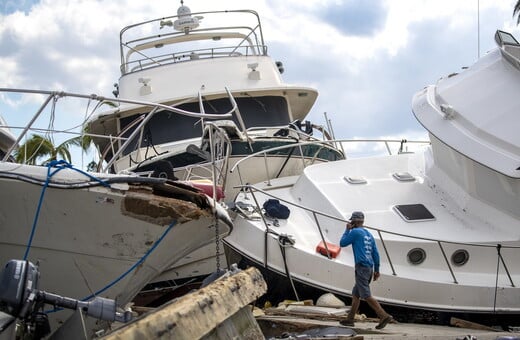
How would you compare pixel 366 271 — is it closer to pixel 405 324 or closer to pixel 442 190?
pixel 405 324

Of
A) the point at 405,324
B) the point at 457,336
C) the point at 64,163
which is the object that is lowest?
the point at 405,324

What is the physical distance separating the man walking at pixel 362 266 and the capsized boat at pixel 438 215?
66 centimetres

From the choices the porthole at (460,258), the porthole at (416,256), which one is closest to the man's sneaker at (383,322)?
the porthole at (416,256)

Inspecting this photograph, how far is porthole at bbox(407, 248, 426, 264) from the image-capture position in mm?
7485

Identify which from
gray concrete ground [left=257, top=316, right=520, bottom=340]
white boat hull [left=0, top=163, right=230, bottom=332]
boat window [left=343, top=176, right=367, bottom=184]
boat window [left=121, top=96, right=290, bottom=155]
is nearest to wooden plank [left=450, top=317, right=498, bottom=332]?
gray concrete ground [left=257, top=316, right=520, bottom=340]

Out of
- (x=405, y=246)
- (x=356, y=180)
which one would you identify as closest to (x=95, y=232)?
(x=405, y=246)

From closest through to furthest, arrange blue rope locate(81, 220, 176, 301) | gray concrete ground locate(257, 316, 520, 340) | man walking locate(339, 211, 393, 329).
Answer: blue rope locate(81, 220, 176, 301), gray concrete ground locate(257, 316, 520, 340), man walking locate(339, 211, 393, 329)

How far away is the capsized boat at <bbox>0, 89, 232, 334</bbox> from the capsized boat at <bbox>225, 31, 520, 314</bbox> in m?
2.33

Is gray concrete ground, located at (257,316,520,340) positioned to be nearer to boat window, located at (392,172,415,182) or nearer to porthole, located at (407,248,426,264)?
porthole, located at (407,248,426,264)

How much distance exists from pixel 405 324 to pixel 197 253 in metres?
3.28

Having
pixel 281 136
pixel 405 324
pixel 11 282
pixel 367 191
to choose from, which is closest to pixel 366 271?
pixel 405 324

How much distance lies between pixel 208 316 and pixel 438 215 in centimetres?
530

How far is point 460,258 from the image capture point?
7555 millimetres

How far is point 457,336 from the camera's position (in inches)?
219
